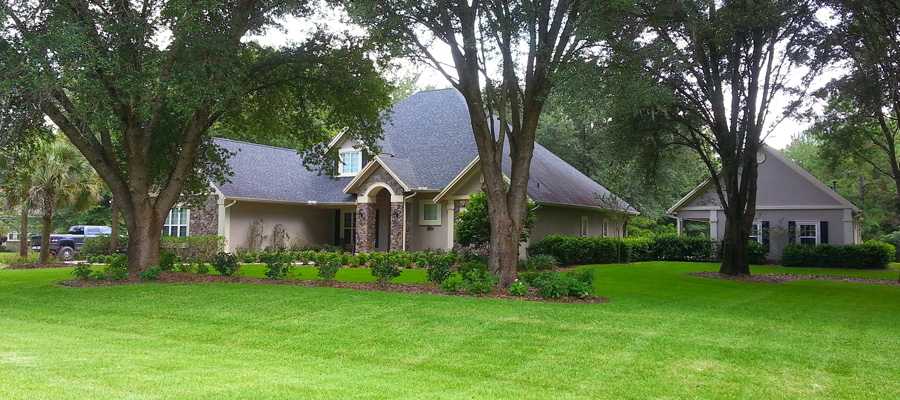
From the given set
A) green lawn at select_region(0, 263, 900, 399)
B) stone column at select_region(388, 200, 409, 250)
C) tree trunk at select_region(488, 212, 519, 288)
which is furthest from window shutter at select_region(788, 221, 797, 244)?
tree trunk at select_region(488, 212, 519, 288)

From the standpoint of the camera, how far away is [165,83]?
45.1 ft

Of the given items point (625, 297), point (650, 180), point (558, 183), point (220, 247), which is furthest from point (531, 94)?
point (220, 247)

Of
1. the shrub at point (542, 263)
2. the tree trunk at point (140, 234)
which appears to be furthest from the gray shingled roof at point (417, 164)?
the tree trunk at point (140, 234)

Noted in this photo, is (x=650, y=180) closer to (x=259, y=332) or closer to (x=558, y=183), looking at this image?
(x=558, y=183)

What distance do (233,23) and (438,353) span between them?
10.4 metres

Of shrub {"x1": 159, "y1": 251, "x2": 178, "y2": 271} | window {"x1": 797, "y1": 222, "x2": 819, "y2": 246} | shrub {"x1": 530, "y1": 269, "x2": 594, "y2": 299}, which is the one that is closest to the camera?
shrub {"x1": 530, "y1": 269, "x2": 594, "y2": 299}

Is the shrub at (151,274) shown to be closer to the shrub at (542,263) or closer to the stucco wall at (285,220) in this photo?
the stucco wall at (285,220)

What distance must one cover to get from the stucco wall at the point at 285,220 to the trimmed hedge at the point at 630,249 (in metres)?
10.2

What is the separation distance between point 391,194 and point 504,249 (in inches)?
441

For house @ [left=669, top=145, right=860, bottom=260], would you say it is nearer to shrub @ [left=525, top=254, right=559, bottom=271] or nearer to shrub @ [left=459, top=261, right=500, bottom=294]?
shrub @ [left=525, top=254, right=559, bottom=271]

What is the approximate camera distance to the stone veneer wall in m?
25.4

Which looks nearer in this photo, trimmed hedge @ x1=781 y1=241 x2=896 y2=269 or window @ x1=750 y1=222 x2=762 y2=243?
trimmed hedge @ x1=781 y1=241 x2=896 y2=269

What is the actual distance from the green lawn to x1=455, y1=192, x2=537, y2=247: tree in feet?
26.6

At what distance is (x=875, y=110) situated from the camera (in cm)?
1736
